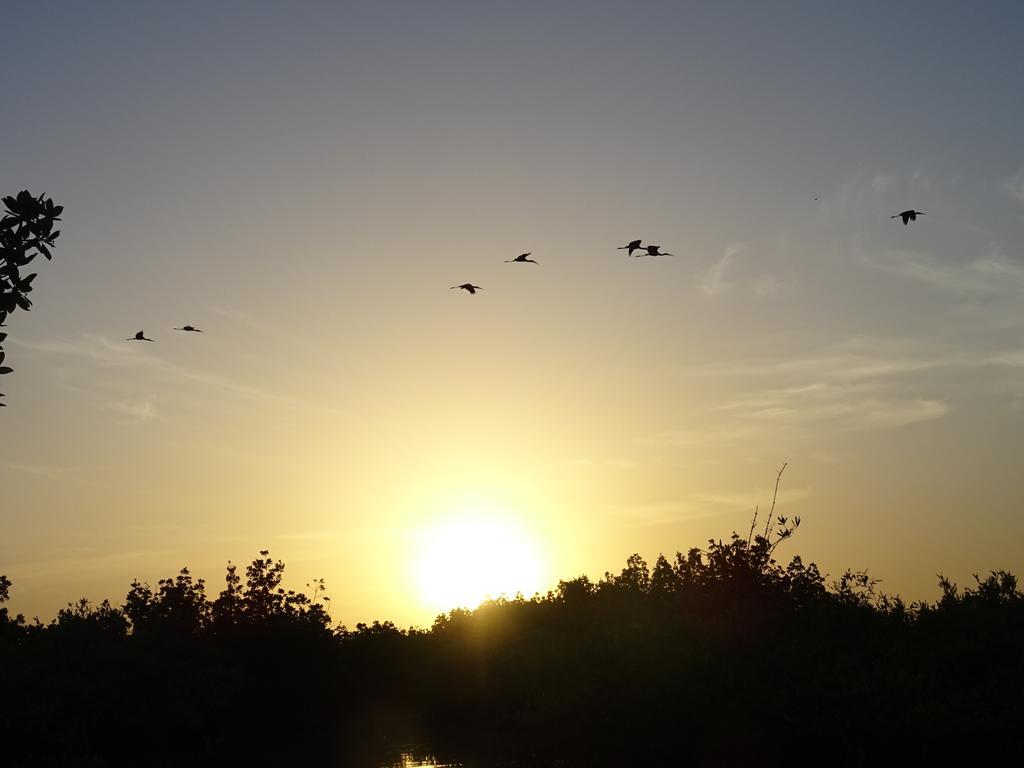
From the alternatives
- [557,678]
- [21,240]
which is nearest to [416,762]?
[557,678]

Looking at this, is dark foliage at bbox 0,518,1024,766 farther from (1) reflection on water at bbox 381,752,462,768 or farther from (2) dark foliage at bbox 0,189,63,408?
(2) dark foliage at bbox 0,189,63,408

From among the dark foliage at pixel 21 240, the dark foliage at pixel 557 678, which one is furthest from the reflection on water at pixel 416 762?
the dark foliage at pixel 21 240

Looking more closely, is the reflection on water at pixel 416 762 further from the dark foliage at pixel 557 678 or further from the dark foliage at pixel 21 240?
the dark foliage at pixel 21 240

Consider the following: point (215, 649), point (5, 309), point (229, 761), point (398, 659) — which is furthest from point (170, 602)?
point (5, 309)

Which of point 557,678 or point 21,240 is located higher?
point 21,240

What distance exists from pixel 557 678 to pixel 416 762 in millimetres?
7546

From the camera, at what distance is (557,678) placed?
36.2m

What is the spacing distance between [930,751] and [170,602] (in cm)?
3801

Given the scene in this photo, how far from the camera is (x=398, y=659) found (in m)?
58.3

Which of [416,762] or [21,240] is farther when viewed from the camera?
[416,762]

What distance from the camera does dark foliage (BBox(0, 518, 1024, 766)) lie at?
27266 millimetres

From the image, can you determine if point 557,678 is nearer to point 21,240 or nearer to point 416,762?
point 416,762

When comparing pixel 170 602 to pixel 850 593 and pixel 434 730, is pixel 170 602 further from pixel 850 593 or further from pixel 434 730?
pixel 850 593

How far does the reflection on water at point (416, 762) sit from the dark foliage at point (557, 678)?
1.35 metres
